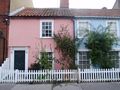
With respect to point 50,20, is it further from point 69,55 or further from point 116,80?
point 116,80

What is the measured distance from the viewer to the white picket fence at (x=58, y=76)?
1775 cm

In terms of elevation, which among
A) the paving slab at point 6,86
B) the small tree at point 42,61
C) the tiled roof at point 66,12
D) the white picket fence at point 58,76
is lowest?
the paving slab at point 6,86

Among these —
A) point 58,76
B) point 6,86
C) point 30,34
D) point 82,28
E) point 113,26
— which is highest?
point 113,26

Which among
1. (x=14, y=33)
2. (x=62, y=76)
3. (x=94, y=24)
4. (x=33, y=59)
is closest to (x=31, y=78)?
(x=62, y=76)

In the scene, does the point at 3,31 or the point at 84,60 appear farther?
the point at 3,31

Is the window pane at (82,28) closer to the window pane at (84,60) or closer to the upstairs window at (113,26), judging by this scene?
the window pane at (84,60)

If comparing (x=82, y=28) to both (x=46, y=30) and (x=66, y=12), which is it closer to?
(x=66, y=12)

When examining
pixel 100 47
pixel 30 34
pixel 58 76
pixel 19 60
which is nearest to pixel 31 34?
pixel 30 34

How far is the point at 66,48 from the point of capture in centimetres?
2088

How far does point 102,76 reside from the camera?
18125 mm

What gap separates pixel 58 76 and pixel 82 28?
570 centimetres

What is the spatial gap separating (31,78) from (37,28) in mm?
5445

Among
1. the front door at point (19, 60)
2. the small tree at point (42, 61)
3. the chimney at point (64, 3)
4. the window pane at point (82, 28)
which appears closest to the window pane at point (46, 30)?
the small tree at point (42, 61)

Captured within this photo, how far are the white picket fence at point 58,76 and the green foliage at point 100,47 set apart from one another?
2.20 meters
